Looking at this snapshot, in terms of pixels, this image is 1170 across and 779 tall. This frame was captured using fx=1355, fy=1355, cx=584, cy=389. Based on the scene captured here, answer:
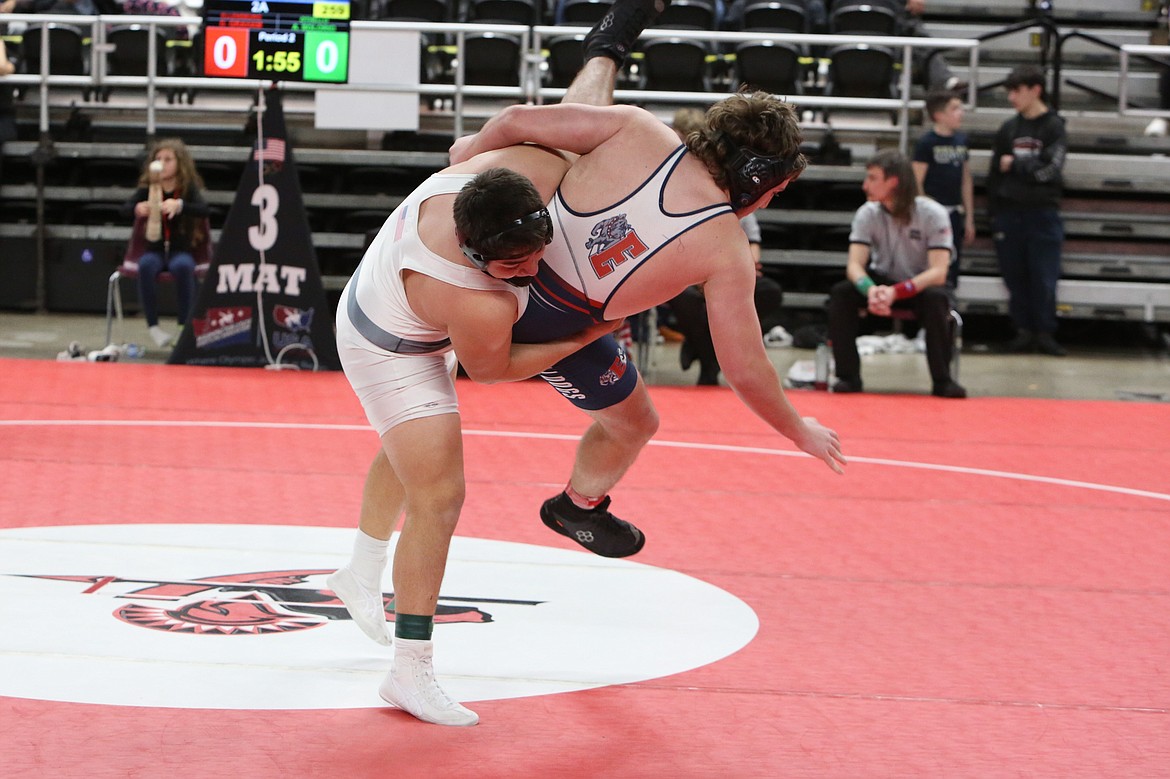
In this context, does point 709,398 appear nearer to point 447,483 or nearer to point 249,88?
point 447,483

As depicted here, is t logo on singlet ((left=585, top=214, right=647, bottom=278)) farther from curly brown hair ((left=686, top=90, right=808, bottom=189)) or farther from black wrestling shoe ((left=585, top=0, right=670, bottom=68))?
black wrestling shoe ((left=585, top=0, right=670, bottom=68))

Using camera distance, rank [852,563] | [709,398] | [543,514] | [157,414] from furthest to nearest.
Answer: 1. [709,398]
2. [157,414]
3. [852,563]
4. [543,514]

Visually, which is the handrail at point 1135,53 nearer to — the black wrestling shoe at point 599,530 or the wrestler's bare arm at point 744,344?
the black wrestling shoe at point 599,530

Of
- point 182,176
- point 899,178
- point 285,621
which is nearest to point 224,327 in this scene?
point 182,176

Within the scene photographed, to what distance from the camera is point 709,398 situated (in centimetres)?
730

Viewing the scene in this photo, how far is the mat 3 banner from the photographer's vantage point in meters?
7.66

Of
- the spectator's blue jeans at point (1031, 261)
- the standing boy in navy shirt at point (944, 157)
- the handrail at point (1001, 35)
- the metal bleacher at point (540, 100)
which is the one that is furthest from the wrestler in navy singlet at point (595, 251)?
the handrail at point (1001, 35)

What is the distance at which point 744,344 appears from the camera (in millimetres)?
2869

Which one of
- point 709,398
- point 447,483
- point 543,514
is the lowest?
point 709,398

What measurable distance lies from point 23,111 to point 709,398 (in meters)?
6.81

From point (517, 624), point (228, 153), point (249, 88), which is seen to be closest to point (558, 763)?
point (517, 624)

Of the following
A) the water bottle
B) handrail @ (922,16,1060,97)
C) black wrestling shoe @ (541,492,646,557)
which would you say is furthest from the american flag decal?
handrail @ (922,16,1060,97)

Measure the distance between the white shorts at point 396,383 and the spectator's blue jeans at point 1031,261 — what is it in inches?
294

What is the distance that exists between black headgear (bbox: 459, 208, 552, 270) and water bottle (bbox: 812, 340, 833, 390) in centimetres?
532
